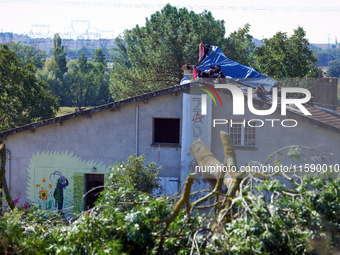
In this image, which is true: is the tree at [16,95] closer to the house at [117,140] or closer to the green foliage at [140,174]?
the house at [117,140]

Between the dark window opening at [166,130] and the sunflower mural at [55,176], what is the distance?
6.81 ft

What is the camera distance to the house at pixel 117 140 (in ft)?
43.4

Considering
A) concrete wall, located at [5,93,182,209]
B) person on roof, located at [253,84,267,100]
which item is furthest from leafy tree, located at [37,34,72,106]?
person on roof, located at [253,84,267,100]

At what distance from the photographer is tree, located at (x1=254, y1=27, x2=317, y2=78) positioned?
2667cm

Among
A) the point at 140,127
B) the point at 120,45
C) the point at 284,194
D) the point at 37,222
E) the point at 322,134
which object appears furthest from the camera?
the point at 120,45

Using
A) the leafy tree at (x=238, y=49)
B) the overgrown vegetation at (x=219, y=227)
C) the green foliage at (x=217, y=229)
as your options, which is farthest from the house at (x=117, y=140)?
the leafy tree at (x=238, y=49)

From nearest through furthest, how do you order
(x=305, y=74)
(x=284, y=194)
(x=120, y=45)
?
(x=284, y=194) → (x=305, y=74) → (x=120, y=45)

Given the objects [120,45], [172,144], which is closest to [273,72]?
[172,144]

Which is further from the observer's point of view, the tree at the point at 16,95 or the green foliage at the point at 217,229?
the tree at the point at 16,95

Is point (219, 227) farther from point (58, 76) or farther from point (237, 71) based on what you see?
point (58, 76)

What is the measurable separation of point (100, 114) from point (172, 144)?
2464mm

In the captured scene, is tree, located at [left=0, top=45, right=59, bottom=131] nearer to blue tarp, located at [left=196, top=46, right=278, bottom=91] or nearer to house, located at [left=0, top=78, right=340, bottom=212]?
house, located at [left=0, top=78, right=340, bottom=212]

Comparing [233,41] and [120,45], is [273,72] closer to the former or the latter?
[233,41]

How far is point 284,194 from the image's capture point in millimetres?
5359
